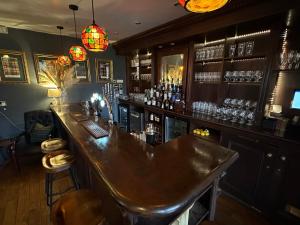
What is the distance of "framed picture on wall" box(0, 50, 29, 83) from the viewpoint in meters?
3.26

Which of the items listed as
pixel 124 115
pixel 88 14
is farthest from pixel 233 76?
pixel 124 115

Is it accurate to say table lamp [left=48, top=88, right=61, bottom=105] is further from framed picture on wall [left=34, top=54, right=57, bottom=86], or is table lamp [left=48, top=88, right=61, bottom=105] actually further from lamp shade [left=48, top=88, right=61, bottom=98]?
framed picture on wall [left=34, top=54, right=57, bottom=86]

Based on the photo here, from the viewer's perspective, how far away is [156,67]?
3.51m

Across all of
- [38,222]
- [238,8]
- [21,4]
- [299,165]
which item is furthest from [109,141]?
[21,4]

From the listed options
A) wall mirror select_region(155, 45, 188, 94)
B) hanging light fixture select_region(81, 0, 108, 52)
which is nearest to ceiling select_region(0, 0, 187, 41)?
wall mirror select_region(155, 45, 188, 94)

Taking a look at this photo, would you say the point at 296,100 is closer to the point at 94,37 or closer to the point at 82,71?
the point at 94,37

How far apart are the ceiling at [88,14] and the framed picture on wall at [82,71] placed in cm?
106

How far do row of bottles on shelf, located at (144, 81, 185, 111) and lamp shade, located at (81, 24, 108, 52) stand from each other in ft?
5.18

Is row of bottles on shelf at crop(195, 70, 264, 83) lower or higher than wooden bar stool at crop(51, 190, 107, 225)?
higher

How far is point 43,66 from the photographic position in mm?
3684

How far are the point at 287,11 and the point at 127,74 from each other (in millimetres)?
3792

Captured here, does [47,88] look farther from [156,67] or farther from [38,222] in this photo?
[38,222]

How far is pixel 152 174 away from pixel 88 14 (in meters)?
2.83

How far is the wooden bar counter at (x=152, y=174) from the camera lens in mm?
691
